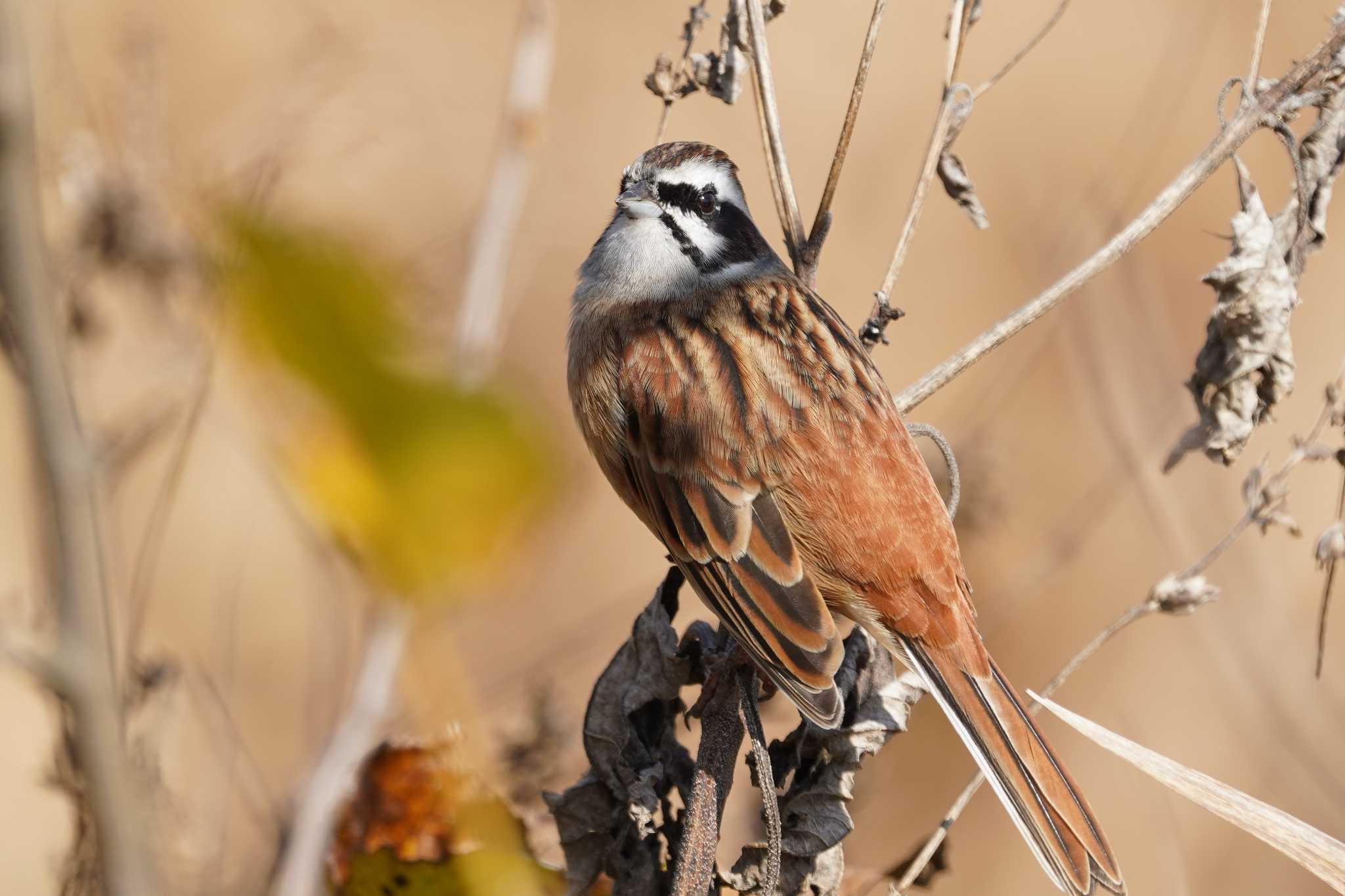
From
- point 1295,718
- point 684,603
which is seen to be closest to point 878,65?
point 684,603

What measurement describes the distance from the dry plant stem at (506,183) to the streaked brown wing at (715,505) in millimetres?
1280

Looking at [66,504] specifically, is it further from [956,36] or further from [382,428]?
[956,36]

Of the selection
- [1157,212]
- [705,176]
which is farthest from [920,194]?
[705,176]

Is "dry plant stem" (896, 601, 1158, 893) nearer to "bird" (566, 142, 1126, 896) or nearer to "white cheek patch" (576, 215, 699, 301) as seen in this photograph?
"bird" (566, 142, 1126, 896)

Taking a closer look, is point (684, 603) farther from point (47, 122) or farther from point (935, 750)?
point (47, 122)

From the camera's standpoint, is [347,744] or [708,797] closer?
[347,744]

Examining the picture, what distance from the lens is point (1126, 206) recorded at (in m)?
5.13

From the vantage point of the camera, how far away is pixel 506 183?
139cm

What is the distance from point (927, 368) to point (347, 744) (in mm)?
5158

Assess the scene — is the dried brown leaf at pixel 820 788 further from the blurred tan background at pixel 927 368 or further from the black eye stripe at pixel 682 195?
the black eye stripe at pixel 682 195

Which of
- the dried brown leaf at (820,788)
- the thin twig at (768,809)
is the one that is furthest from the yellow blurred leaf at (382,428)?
the dried brown leaf at (820,788)

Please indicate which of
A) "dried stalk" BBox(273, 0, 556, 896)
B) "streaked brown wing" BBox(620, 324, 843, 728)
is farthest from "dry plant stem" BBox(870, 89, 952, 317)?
"dried stalk" BBox(273, 0, 556, 896)

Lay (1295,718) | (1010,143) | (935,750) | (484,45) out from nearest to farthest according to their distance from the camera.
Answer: (1295,718), (935,750), (1010,143), (484,45)

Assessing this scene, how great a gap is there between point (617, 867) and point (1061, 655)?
3715 mm
